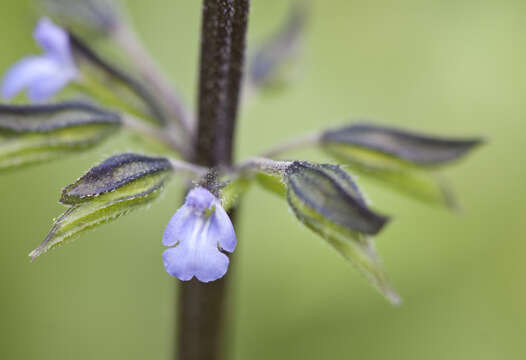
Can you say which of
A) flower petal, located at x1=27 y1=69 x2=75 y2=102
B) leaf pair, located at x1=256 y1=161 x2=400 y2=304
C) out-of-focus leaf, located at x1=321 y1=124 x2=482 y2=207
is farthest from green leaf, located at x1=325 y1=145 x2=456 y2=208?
flower petal, located at x1=27 y1=69 x2=75 y2=102

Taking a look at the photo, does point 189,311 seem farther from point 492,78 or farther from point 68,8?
point 492,78

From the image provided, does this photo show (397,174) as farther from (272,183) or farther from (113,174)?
(113,174)

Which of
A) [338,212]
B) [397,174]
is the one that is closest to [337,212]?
[338,212]

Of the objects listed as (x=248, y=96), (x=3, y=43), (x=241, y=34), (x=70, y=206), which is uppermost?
(x=3, y=43)

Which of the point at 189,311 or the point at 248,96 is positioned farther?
the point at 248,96

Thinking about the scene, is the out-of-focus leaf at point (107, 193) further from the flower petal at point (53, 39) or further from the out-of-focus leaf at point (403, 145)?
the out-of-focus leaf at point (403, 145)

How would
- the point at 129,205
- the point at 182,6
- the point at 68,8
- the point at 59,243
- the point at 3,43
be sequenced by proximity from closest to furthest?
1. the point at 59,243
2. the point at 129,205
3. the point at 68,8
4. the point at 3,43
5. the point at 182,6

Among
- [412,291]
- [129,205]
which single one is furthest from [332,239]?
[412,291]
